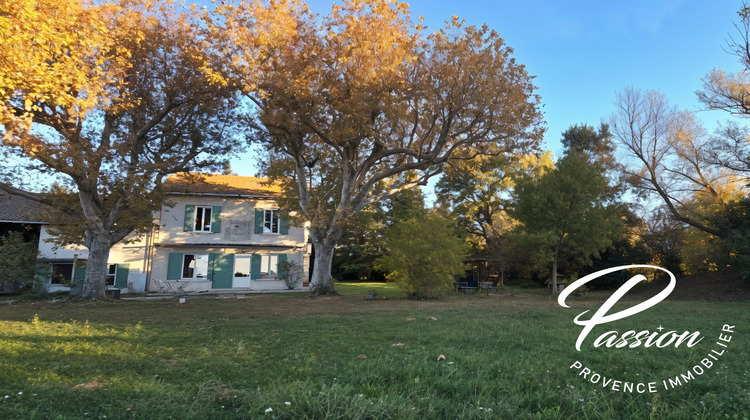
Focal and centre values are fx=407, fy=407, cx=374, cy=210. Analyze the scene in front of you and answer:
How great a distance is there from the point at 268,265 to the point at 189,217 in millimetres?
5201

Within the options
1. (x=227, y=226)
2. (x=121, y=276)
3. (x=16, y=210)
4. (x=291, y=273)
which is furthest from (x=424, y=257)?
(x=16, y=210)

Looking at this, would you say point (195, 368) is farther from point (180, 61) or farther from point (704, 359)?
point (180, 61)

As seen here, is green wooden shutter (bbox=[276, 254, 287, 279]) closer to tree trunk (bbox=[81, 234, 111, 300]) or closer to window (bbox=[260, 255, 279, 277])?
window (bbox=[260, 255, 279, 277])

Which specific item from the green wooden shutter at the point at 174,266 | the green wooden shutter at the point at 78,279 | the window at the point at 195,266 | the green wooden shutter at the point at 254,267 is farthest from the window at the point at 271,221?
the green wooden shutter at the point at 78,279

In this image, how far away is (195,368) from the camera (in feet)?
16.2

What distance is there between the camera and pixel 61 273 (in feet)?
69.5

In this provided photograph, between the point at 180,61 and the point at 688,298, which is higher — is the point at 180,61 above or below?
above

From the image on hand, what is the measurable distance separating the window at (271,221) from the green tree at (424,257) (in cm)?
994

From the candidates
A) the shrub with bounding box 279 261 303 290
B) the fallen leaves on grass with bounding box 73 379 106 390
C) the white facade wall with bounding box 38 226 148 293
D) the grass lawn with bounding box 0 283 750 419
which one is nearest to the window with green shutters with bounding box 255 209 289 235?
the shrub with bounding box 279 261 303 290

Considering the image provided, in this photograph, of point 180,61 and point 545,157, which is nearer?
point 180,61

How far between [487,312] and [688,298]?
1180 centimetres

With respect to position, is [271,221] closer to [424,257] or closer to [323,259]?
[323,259]

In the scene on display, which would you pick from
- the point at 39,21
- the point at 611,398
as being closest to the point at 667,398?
the point at 611,398

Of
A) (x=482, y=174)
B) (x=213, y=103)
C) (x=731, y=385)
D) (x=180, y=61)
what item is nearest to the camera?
(x=731, y=385)
